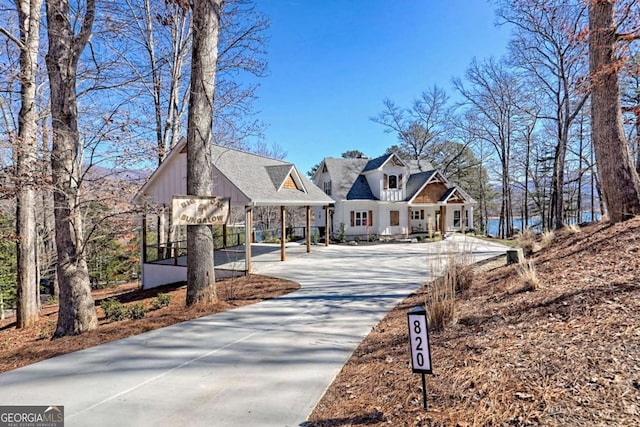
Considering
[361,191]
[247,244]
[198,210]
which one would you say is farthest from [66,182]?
[361,191]

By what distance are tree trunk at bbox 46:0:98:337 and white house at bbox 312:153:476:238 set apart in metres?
18.1

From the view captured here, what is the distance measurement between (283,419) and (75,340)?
13.8ft

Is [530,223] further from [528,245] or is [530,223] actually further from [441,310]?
[441,310]

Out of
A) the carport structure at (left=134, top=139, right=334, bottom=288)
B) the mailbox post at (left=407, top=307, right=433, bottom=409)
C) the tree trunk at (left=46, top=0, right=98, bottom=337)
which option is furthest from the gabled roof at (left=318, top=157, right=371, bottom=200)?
the mailbox post at (left=407, top=307, right=433, bottom=409)

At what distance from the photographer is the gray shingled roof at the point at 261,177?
12250mm

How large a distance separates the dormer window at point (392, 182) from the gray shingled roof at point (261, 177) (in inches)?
332

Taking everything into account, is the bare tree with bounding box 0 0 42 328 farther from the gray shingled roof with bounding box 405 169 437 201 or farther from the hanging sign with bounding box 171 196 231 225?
the gray shingled roof with bounding box 405 169 437 201

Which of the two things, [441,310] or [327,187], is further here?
[327,187]

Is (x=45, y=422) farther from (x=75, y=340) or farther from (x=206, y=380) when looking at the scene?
(x=75, y=340)

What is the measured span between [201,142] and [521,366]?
6.69 meters

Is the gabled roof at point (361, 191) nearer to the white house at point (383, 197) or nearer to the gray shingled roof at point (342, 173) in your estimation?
the white house at point (383, 197)

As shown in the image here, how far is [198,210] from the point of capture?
273 inches

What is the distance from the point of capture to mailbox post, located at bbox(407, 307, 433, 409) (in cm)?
261

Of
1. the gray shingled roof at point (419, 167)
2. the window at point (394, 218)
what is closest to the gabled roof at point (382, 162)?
the window at point (394, 218)
